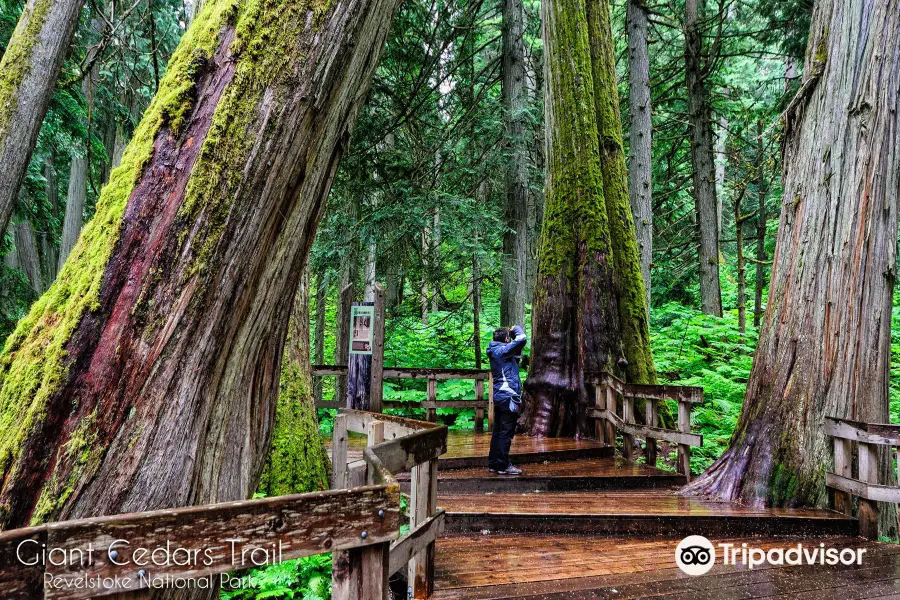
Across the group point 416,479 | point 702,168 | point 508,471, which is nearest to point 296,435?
point 508,471

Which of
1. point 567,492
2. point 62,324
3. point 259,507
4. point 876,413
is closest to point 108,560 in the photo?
point 259,507

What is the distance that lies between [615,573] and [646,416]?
3.86m

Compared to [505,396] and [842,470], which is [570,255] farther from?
[842,470]

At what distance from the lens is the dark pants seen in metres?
6.12

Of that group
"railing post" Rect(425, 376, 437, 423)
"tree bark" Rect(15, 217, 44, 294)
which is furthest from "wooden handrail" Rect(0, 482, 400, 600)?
"tree bark" Rect(15, 217, 44, 294)

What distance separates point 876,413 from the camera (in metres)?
5.79

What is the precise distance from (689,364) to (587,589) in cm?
959

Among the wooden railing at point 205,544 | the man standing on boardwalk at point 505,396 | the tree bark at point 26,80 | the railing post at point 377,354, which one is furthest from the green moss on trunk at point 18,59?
the man standing on boardwalk at point 505,396

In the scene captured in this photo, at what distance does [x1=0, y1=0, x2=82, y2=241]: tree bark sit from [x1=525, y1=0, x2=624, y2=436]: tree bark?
7076 mm

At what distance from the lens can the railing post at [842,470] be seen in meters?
5.38

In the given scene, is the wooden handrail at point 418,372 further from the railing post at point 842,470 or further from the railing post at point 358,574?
the railing post at point 358,574

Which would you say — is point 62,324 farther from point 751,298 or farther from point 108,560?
point 751,298

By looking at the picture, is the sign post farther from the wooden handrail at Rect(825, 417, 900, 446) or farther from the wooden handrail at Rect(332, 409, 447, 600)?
the wooden handrail at Rect(825, 417, 900, 446)

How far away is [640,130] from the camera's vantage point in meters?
11.0
